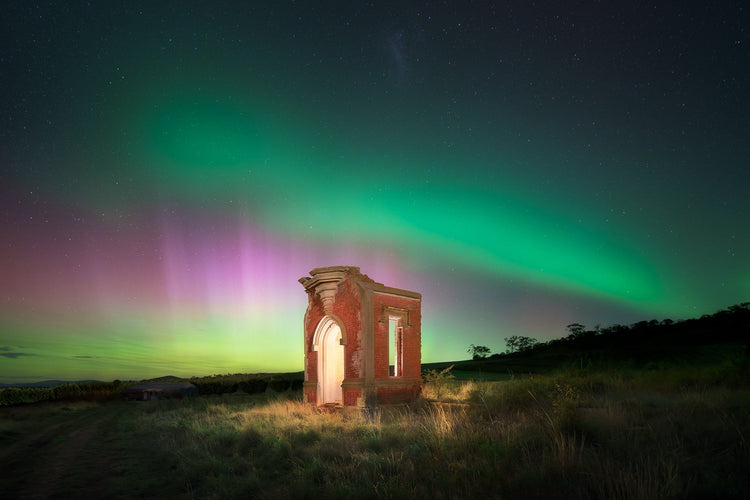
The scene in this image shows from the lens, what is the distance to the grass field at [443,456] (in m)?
6.86

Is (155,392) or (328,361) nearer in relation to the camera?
(328,361)

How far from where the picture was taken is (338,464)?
31.3 ft

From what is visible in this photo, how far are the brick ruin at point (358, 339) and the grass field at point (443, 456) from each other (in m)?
2.33

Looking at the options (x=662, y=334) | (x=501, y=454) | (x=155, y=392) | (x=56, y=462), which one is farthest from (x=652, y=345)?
(x=56, y=462)

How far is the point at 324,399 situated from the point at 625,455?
51.3 feet

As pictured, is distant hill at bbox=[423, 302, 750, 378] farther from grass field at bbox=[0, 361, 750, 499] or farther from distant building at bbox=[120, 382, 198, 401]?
grass field at bbox=[0, 361, 750, 499]

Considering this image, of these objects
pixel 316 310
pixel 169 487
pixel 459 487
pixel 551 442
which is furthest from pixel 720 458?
pixel 316 310

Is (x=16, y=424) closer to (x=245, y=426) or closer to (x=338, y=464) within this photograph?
(x=245, y=426)

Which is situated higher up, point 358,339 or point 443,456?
point 358,339

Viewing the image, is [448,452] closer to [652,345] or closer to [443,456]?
[443,456]

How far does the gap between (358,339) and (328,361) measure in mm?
3664

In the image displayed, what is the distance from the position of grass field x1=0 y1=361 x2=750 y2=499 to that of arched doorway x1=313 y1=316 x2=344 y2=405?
15.0ft

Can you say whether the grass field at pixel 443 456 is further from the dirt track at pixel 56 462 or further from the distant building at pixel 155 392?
Answer: the distant building at pixel 155 392

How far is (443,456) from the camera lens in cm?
881
